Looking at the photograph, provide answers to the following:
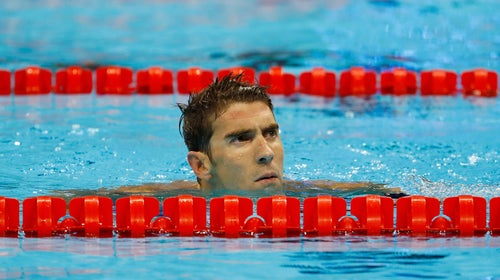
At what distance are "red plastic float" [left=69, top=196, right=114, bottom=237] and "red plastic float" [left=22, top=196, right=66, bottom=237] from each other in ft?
0.17

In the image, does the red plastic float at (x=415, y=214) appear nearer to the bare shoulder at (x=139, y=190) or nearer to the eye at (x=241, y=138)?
the eye at (x=241, y=138)

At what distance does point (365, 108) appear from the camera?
7.21 m

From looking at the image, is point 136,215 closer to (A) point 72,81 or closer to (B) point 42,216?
(B) point 42,216

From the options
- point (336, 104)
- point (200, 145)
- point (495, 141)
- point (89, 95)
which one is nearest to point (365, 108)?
point (336, 104)

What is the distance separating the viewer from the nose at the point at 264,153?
4.35 m

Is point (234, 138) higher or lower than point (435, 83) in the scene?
lower

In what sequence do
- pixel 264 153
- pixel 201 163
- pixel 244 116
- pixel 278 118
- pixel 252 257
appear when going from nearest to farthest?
pixel 252 257 < pixel 264 153 < pixel 244 116 < pixel 201 163 < pixel 278 118

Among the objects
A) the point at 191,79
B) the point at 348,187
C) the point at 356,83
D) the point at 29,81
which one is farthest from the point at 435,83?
the point at 29,81

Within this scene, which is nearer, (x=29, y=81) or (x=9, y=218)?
(x=9, y=218)

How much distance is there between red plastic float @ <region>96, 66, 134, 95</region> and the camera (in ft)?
25.2

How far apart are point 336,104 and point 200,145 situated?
289 cm

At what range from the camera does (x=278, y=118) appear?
22.7 ft

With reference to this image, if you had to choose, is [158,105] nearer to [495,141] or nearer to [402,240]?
[495,141]

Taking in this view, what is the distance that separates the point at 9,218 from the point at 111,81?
11.6ft
